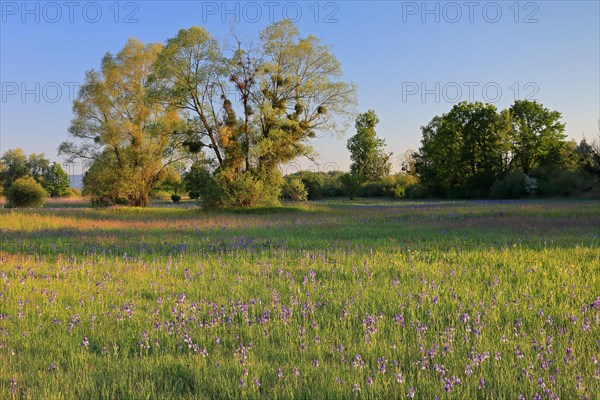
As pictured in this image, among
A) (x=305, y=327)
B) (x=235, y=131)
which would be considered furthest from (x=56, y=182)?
(x=305, y=327)

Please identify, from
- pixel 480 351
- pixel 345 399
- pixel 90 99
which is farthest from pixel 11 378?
pixel 90 99

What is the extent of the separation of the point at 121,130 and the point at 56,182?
52.2 meters

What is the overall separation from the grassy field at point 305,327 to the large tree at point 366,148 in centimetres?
7062

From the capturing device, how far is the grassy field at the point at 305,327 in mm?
3379

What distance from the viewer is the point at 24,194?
4172cm

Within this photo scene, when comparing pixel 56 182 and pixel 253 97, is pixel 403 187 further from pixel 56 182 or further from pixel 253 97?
pixel 56 182

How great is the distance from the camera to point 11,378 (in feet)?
11.5

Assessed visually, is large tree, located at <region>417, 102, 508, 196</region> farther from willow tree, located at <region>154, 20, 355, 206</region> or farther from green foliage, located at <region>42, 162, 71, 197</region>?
green foliage, located at <region>42, 162, 71, 197</region>

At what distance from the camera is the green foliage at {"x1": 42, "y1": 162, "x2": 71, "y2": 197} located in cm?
8006

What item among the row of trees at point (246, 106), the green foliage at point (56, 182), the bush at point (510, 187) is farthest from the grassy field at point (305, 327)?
the green foliage at point (56, 182)

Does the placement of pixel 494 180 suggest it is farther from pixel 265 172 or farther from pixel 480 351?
pixel 480 351

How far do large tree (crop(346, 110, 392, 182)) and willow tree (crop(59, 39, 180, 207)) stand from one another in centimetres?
4372

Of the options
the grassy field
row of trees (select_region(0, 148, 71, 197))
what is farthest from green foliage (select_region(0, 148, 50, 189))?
the grassy field

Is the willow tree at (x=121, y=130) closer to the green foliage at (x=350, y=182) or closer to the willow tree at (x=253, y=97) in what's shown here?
the willow tree at (x=253, y=97)
